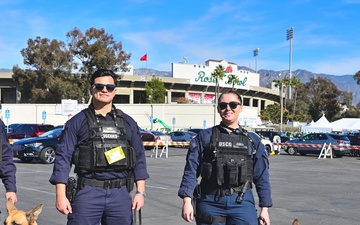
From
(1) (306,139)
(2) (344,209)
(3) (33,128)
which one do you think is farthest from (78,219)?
(1) (306,139)

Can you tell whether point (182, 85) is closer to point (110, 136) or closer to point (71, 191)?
point (110, 136)

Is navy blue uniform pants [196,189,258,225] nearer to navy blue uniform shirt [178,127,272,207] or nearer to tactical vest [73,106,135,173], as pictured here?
navy blue uniform shirt [178,127,272,207]

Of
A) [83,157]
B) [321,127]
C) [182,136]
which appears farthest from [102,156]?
[321,127]

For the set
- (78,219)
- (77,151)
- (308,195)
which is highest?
(77,151)

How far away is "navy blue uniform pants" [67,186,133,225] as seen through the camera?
3982 mm

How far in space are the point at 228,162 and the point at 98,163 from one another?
1119 millimetres

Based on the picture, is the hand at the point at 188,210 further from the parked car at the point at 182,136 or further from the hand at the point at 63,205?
the parked car at the point at 182,136

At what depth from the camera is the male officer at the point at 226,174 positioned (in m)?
4.07

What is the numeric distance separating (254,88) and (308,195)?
258ft

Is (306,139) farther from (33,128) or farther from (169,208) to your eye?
(169,208)

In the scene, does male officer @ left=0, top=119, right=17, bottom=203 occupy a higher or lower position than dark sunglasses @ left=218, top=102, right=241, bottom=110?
lower

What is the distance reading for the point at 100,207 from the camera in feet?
13.2

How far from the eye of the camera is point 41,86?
62.7 metres

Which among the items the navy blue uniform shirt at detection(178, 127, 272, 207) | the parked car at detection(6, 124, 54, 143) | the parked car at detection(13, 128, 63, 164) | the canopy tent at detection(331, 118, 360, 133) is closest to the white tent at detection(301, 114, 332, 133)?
the canopy tent at detection(331, 118, 360, 133)
